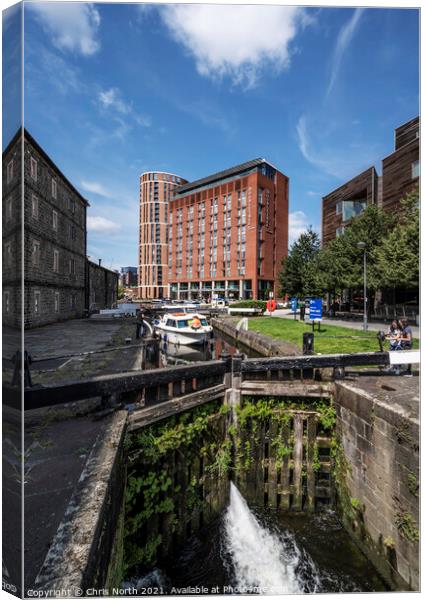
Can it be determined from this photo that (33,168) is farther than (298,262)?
No

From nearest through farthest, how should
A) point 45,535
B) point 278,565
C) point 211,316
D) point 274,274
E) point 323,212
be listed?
point 45,535 < point 278,565 < point 211,316 < point 323,212 < point 274,274

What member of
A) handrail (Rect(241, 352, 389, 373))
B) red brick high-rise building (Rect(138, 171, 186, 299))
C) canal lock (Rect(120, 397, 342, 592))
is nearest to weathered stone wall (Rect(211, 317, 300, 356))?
handrail (Rect(241, 352, 389, 373))

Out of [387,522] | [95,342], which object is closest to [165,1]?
[387,522]

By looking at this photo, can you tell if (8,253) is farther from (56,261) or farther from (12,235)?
(56,261)

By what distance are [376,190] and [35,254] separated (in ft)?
109

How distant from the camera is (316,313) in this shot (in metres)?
14.6

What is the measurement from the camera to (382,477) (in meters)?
4.67

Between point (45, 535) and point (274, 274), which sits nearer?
point (45, 535)

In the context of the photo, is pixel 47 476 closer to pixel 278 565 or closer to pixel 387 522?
pixel 278 565

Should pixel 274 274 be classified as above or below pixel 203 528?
above

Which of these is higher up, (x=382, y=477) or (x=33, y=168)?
(x=33, y=168)

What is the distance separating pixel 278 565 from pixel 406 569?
2.19 metres

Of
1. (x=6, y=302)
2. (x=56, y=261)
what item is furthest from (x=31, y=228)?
(x=56, y=261)

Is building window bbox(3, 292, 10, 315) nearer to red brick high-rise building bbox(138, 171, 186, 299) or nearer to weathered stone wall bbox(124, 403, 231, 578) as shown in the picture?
weathered stone wall bbox(124, 403, 231, 578)
